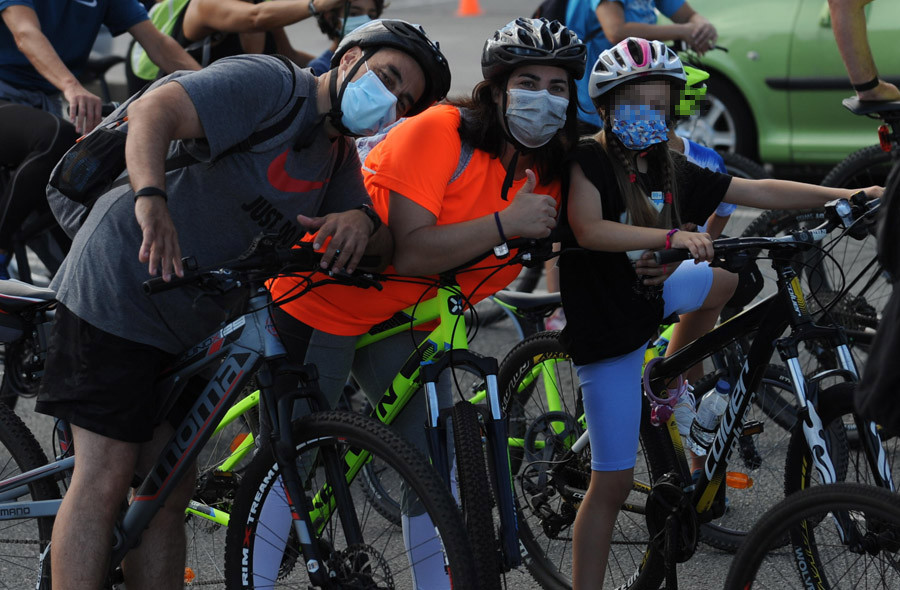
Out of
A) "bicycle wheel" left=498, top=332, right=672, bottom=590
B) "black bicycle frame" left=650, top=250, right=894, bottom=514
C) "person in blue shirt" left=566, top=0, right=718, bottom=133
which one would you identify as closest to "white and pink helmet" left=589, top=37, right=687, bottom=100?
"black bicycle frame" left=650, top=250, right=894, bottom=514

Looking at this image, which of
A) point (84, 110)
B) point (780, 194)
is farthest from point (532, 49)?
point (84, 110)

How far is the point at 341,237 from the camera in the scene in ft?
9.82

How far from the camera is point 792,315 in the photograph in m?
3.16

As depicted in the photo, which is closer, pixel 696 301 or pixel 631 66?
pixel 631 66

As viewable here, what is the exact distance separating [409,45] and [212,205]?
25.9 inches

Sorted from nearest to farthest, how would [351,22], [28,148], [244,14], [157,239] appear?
[157,239] → [28,148] → [351,22] → [244,14]

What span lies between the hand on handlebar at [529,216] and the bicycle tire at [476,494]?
0.48 metres

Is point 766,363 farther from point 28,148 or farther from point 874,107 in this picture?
point 28,148

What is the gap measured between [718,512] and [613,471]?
1.30ft

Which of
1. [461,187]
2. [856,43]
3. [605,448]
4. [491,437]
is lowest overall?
[605,448]

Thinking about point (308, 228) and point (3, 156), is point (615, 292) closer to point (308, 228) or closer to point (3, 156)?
point (308, 228)

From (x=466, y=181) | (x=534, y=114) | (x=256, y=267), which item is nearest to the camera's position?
(x=256, y=267)

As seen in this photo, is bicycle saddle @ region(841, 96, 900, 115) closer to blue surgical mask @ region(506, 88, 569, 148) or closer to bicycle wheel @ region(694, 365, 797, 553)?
bicycle wheel @ region(694, 365, 797, 553)

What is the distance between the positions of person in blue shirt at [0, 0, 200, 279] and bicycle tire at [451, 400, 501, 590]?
2.19m
